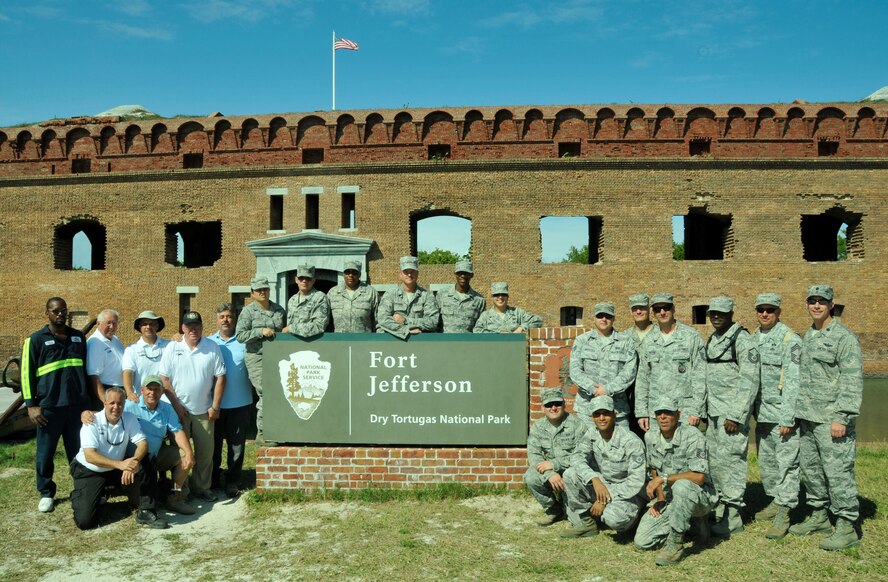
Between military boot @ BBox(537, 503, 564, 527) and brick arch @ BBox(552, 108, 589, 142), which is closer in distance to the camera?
military boot @ BBox(537, 503, 564, 527)

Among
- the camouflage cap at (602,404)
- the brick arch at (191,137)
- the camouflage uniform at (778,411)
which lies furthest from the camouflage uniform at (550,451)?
the brick arch at (191,137)

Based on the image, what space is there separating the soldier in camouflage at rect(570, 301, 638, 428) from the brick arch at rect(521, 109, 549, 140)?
1349cm

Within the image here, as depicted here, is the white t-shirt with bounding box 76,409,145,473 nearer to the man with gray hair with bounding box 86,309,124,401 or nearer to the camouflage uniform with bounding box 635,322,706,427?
the man with gray hair with bounding box 86,309,124,401

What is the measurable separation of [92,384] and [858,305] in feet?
63.1

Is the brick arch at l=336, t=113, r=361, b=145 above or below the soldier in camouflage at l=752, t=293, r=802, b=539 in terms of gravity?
above

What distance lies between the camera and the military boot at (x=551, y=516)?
5.25 m

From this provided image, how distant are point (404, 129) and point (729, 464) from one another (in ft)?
49.8

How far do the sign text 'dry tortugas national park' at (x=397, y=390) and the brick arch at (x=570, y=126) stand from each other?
44.3 ft

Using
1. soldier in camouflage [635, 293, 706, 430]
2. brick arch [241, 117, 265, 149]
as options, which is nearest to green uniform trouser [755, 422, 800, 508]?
soldier in camouflage [635, 293, 706, 430]

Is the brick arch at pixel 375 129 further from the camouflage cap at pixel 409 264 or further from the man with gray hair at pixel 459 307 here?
the camouflage cap at pixel 409 264

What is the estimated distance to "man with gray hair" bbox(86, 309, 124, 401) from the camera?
618 centimetres

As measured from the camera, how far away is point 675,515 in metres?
4.53

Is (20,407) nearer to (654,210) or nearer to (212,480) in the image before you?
(212,480)

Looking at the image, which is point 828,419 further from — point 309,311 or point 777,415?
point 309,311
